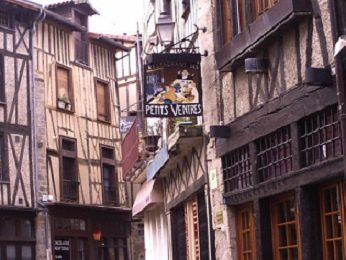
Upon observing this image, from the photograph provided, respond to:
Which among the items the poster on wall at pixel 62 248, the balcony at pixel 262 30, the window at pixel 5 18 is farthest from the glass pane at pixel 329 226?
the poster on wall at pixel 62 248

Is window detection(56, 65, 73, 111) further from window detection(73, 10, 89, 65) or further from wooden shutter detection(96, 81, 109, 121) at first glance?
wooden shutter detection(96, 81, 109, 121)

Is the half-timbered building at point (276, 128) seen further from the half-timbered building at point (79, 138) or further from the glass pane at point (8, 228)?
the half-timbered building at point (79, 138)

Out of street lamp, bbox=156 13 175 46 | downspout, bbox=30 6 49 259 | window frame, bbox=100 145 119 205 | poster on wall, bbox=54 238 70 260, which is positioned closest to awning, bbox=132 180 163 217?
street lamp, bbox=156 13 175 46

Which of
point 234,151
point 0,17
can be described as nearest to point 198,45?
point 234,151

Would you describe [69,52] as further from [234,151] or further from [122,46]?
[234,151]

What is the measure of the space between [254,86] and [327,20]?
2160mm

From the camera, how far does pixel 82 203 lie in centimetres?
2989

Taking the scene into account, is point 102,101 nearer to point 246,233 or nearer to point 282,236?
point 246,233

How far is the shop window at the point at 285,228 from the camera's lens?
9259 millimetres

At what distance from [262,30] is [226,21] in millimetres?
1976

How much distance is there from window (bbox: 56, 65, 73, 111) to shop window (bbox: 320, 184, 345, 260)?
2173 centimetres

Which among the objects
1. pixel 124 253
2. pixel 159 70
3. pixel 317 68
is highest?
pixel 159 70

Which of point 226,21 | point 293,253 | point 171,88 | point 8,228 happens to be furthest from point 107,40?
point 293,253

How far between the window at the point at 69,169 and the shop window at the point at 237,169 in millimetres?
18458
